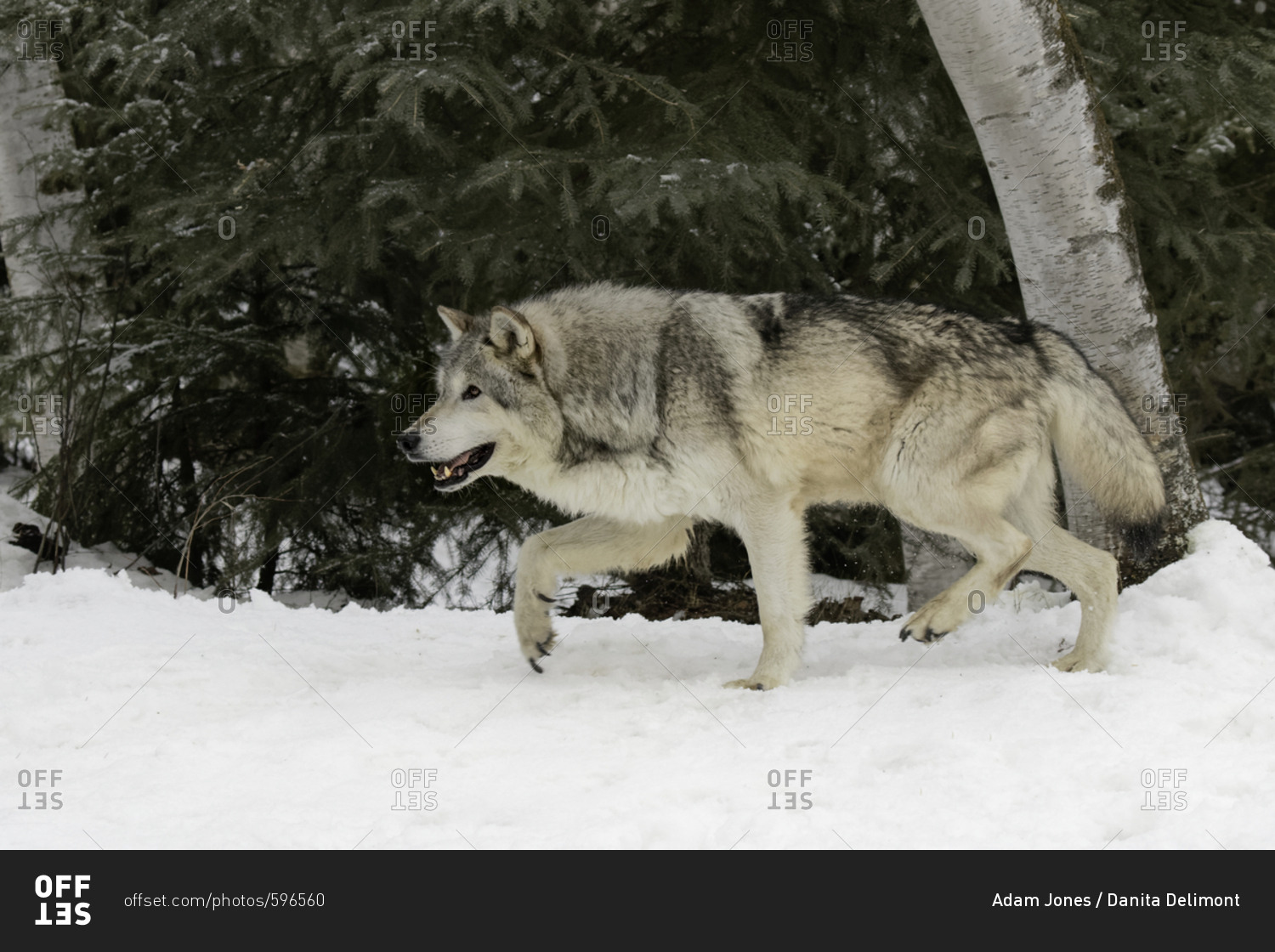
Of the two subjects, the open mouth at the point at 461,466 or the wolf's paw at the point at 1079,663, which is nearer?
the wolf's paw at the point at 1079,663

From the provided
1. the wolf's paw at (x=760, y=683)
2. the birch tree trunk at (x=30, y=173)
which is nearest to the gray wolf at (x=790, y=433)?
the wolf's paw at (x=760, y=683)

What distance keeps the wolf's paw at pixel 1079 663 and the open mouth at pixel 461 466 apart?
278cm

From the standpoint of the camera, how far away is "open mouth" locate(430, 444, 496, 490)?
4.88 metres

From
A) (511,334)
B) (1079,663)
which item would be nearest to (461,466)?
(511,334)

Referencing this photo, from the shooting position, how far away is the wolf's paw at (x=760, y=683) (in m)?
4.72

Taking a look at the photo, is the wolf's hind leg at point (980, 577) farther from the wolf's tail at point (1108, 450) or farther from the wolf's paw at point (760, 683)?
the wolf's paw at point (760, 683)

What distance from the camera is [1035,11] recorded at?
542 centimetres

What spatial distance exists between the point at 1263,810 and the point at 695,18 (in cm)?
577

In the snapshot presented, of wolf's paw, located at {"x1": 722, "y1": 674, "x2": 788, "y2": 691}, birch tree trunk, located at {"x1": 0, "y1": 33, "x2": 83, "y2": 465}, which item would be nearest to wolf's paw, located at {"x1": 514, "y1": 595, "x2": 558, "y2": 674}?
wolf's paw, located at {"x1": 722, "y1": 674, "x2": 788, "y2": 691}

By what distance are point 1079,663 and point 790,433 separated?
163 centimetres

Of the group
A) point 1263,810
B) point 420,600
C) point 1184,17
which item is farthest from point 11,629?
point 1184,17

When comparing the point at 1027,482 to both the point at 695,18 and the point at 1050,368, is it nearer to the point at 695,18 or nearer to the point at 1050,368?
the point at 1050,368

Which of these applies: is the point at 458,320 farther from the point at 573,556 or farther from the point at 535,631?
the point at 535,631

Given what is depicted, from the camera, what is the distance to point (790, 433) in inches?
193
